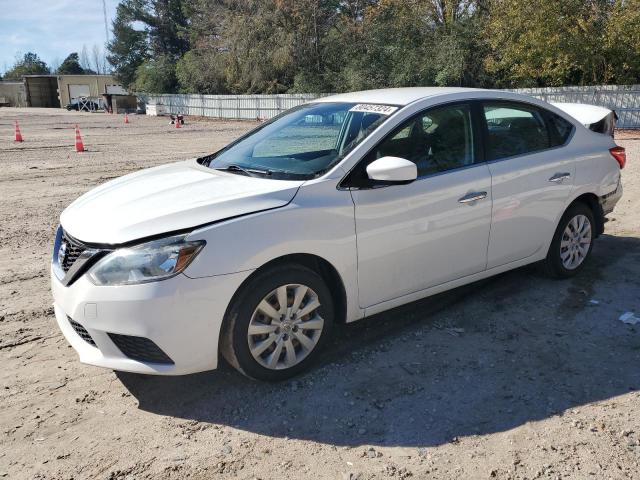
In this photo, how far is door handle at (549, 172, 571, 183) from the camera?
4.82 metres

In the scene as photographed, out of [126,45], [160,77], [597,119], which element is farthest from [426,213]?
[126,45]

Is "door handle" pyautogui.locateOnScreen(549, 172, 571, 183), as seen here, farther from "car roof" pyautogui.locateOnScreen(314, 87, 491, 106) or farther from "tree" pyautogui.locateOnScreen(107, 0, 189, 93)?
"tree" pyautogui.locateOnScreen(107, 0, 189, 93)

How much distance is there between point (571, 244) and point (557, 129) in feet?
3.41

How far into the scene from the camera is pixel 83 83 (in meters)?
79.9

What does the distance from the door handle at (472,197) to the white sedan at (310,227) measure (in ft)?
0.04

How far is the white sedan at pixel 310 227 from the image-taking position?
314cm

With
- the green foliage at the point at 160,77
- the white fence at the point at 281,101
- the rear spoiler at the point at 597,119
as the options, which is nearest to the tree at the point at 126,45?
the green foliage at the point at 160,77

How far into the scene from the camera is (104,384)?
3.67 meters

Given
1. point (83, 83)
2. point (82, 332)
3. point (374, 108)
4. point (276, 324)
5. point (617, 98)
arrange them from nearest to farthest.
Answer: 1. point (82, 332)
2. point (276, 324)
3. point (374, 108)
4. point (617, 98)
5. point (83, 83)

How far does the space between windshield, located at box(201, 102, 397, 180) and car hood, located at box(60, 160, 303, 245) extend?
0.21m

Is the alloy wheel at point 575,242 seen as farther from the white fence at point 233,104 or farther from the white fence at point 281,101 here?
the white fence at point 233,104

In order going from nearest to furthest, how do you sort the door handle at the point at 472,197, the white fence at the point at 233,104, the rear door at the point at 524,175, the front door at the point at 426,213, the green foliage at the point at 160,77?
1. the front door at the point at 426,213
2. the door handle at the point at 472,197
3. the rear door at the point at 524,175
4. the white fence at the point at 233,104
5. the green foliage at the point at 160,77

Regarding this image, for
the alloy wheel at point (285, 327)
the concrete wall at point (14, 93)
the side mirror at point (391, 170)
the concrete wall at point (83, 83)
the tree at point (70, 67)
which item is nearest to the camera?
the alloy wheel at point (285, 327)

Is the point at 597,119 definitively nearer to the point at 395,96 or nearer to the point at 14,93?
the point at 395,96
